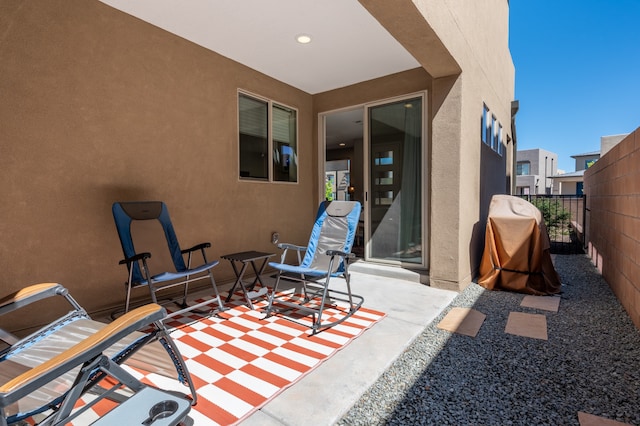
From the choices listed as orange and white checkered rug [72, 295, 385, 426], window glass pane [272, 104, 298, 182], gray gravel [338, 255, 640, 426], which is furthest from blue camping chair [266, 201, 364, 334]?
window glass pane [272, 104, 298, 182]

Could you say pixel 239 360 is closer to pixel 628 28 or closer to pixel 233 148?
pixel 233 148

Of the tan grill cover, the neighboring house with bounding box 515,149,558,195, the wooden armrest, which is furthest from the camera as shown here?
the neighboring house with bounding box 515,149,558,195

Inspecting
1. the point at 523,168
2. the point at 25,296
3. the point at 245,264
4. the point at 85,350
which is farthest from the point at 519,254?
the point at 523,168

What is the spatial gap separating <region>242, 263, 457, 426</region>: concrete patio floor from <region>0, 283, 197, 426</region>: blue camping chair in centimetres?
52

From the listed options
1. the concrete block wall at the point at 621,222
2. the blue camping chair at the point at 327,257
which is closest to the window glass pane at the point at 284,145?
the blue camping chair at the point at 327,257

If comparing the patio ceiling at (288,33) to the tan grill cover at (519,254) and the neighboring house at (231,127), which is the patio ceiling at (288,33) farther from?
the tan grill cover at (519,254)

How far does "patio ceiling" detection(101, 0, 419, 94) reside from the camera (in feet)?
10.4

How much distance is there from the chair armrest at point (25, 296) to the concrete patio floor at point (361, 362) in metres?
1.27

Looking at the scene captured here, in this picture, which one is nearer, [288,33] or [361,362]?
[361,362]

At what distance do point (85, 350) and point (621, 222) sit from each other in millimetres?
4581

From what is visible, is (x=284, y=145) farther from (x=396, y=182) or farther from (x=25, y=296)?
(x=25, y=296)

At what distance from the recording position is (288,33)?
3.67 m

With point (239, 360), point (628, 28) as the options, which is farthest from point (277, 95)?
point (628, 28)

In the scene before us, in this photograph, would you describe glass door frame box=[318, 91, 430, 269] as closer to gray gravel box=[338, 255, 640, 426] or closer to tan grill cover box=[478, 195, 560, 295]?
tan grill cover box=[478, 195, 560, 295]
